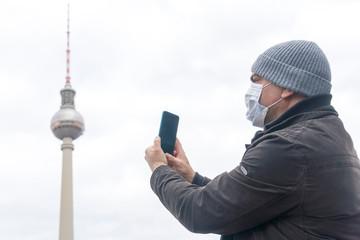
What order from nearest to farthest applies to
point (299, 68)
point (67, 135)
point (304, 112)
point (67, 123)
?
point (304, 112) < point (299, 68) < point (67, 123) < point (67, 135)

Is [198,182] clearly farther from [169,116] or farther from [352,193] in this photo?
[352,193]

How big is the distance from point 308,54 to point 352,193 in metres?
0.84

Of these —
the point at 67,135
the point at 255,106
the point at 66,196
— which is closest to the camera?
the point at 255,106

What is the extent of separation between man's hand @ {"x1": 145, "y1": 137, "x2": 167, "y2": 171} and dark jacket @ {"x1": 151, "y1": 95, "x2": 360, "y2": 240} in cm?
41

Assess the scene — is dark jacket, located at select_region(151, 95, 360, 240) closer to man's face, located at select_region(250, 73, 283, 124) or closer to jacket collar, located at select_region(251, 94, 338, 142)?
jacket collar, located at select_region(251, 94, 338, 142)

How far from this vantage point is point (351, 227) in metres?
2.72

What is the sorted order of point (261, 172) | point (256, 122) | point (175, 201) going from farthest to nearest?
1. point (256, 122)
2. point (175, 201)
3. point (261, 172)

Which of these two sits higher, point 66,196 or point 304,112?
point 66,196

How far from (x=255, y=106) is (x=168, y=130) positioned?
0.59 meters

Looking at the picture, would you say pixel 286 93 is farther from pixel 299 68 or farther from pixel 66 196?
pixel 66 196

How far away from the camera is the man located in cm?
266

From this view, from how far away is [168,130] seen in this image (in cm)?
353

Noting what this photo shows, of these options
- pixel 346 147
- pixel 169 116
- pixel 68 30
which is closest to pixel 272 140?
pixel 346 147

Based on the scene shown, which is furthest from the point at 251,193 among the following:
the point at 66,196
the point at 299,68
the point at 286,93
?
the point at 66,196
